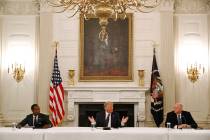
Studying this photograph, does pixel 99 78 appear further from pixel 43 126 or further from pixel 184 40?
pixel 43 126

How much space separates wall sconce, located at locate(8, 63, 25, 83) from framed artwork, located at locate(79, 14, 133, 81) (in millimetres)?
1700

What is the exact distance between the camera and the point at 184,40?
42.2 ft

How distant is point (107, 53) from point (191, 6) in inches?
110

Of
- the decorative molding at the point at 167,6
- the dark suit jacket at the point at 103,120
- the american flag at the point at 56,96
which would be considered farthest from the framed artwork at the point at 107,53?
the dark suit jacket at the point at 103,120

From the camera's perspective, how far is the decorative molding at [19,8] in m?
13.0

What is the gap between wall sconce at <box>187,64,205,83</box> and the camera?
12523 millimetres

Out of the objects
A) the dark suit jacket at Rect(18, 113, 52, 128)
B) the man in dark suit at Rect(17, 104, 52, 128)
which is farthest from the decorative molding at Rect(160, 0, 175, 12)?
the dark suit jacket at Rect(18, 113, 52, 128)

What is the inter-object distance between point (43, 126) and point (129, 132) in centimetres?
175

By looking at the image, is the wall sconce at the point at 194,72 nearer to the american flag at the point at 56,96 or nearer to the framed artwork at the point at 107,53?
the framed artwork at the point at 107,53

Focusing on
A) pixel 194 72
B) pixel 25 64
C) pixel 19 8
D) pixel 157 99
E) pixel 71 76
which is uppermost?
pixel 19 8

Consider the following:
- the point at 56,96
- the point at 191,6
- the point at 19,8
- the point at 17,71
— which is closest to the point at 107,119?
the point at 56,96

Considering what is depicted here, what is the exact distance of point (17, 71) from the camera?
1275cm

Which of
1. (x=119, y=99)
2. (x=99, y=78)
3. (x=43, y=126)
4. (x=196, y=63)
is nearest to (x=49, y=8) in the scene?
(x=99, y=78)
